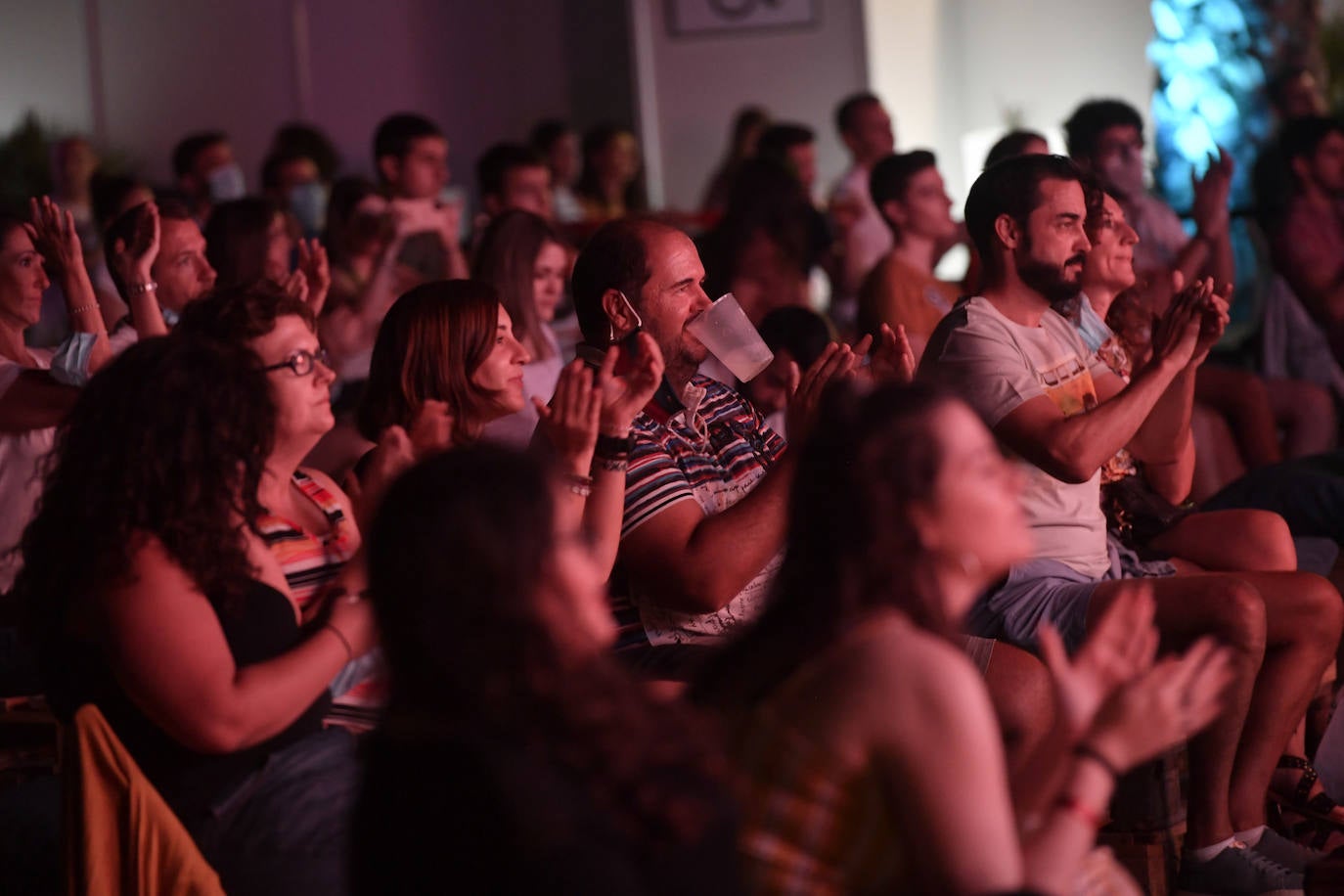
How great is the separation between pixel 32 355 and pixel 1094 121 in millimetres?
2950

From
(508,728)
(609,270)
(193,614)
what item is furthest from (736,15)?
(508,728)

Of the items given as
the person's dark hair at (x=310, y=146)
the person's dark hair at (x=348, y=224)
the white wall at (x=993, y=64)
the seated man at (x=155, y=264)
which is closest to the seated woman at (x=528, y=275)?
the seated man at (x=155, y=264)

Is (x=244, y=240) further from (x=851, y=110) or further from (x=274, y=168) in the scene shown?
(x=851, y=110)

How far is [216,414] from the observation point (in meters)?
1.81

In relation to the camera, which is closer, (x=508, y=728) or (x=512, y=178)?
(x=508, y=728)

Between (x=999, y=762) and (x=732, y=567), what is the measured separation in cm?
95

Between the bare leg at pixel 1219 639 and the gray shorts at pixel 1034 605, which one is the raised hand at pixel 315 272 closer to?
the gray shorts at pixel 1034 605

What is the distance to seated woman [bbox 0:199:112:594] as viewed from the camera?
2756 mm

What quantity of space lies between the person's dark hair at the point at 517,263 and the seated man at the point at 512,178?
1101mm

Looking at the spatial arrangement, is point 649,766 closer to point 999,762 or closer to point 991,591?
point 999,762

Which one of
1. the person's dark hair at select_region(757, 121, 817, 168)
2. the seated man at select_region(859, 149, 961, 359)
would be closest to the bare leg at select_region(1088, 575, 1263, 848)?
the seated man at select_region(859, 149, 961, 359)

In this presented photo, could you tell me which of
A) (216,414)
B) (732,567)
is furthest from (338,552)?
(732,567)

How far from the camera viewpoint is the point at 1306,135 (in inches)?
189

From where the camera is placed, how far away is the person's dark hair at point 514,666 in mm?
1188
